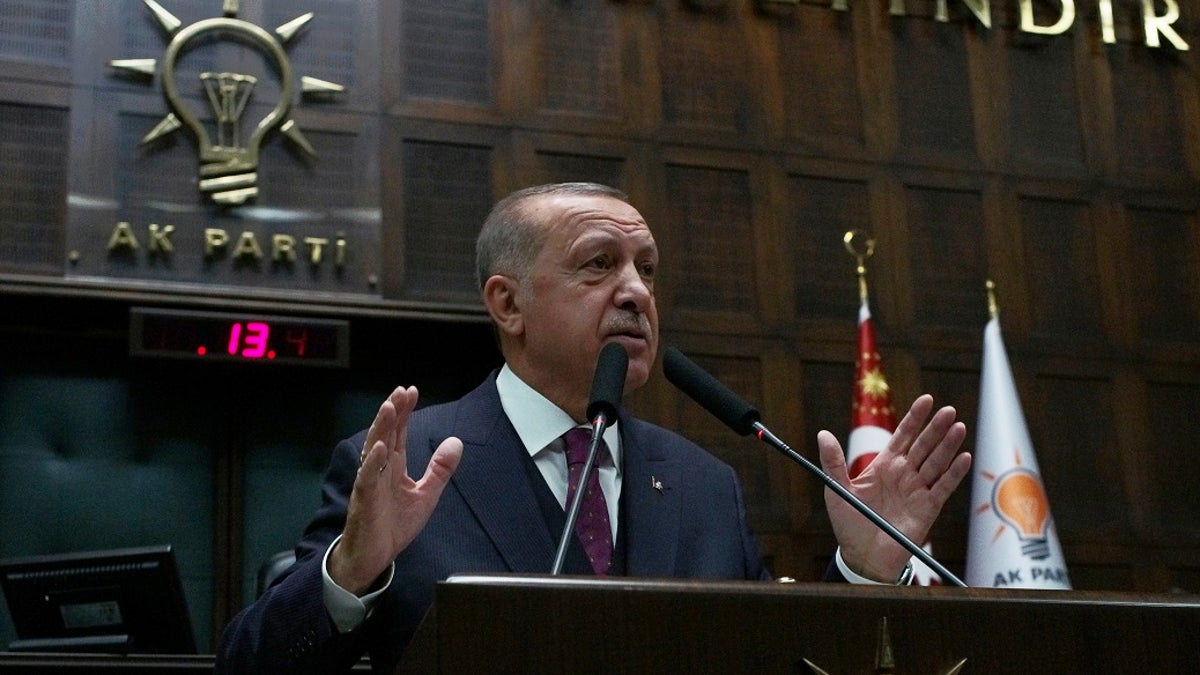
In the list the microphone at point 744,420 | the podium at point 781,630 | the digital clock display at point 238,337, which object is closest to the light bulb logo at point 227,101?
the digital clock display at point 238,337

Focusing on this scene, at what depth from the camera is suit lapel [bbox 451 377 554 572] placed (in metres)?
2.78

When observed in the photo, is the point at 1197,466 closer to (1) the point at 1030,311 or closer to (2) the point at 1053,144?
(1) the point at 1030,311

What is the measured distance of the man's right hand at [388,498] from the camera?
7.63 ft

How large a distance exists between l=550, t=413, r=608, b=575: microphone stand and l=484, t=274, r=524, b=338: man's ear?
80 centimetres

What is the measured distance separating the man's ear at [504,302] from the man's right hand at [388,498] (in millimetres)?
859

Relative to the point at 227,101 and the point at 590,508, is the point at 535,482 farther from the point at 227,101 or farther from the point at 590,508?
the point at 227,101

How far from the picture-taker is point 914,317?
6.84 metres

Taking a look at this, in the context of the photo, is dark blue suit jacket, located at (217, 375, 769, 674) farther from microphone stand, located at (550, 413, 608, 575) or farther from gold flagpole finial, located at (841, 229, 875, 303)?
gold flagpole finial, located at (841, 229, 875, 303)

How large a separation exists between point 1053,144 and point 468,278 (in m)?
2.75

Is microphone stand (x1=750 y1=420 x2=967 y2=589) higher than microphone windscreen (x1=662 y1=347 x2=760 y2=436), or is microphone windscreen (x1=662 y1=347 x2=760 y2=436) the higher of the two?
microphone windscreen (x1=662 y1=347 x2=760 y2=436)

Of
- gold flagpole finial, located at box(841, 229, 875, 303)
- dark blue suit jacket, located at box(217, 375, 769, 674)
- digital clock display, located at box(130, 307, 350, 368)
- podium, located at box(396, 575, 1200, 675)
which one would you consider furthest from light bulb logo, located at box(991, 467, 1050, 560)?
podium, located at box(396, 575, 1200, 675)

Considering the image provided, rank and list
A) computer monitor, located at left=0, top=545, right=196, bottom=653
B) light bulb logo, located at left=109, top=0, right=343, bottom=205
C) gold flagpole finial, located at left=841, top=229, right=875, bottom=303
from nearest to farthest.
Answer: computer monitor, located at left=0, top=545, right=196, bottom=653 → light bulb logo, located at left=109, top=0, right=343, bottom=205 → gold flagpole finial, located at left=841, top=229, right=875, bottom=303

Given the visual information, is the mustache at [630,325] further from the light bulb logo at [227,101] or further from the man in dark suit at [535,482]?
the light bulb logo at [227,101]

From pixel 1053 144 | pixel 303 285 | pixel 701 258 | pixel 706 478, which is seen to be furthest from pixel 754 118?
pixel 706 478
